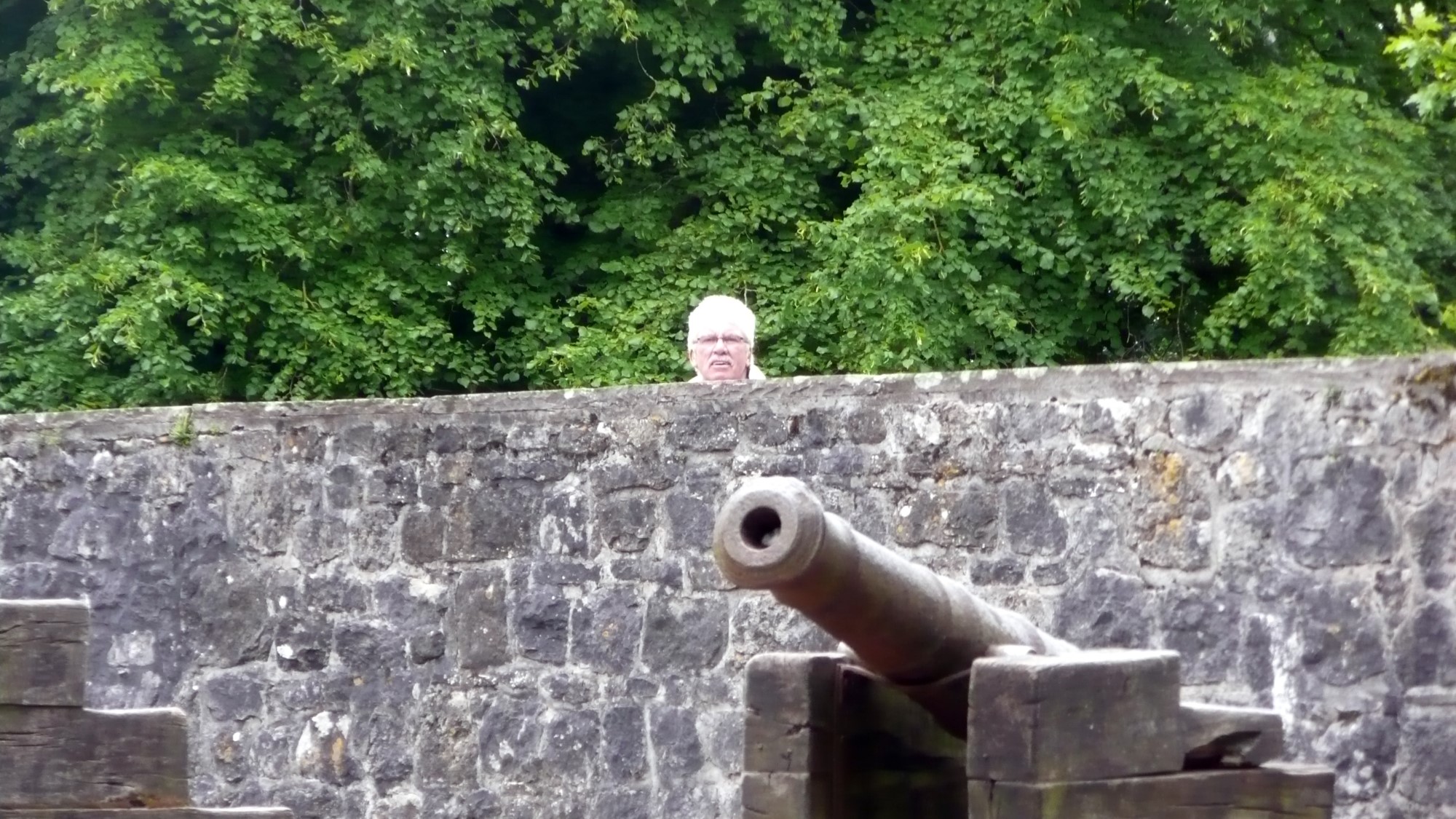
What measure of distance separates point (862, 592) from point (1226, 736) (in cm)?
86

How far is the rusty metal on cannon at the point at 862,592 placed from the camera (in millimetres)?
3371

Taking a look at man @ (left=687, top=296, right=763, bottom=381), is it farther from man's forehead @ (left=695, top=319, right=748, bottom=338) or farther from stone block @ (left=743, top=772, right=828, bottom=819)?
stone block @ (left=743, top=772, right=828, bottom=819)

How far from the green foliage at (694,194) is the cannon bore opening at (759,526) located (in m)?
6.82

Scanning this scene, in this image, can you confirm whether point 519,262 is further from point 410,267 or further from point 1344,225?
point 1344,225

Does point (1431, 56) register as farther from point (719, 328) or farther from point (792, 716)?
point (792, 716)

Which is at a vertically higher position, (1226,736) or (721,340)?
(721,340)

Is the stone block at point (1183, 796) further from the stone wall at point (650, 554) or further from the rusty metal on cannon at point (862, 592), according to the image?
the stone wall at point (650, 554)

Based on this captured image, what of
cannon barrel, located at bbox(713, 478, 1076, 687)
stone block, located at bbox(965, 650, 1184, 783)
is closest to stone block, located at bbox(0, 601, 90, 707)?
cannon barrel, located at bbox(713, 478, 1076, 687)

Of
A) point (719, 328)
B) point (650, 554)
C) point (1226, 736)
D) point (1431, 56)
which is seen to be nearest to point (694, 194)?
point (719, 328)

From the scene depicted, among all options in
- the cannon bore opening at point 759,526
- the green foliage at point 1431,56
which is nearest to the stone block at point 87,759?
the cannon bore opening at point 759,526

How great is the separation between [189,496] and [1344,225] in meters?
6.28

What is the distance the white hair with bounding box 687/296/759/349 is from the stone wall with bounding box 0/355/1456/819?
43cm

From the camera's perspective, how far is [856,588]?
356 centimetres

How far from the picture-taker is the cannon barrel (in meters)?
3.37
